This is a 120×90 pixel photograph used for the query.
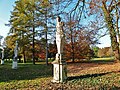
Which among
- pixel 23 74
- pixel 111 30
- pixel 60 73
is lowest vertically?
pixel 23 74

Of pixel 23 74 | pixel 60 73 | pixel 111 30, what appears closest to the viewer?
pixel 60 73

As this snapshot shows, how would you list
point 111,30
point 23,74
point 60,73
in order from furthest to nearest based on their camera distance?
point 111,30 → point 23,74 → point 60,73

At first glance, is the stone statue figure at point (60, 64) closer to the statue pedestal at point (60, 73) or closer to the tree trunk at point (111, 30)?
the statue pedestal at point (60, 73)

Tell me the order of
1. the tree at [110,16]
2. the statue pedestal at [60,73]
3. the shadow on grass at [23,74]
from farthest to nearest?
1. the tree at [110,16]
2. the shadow on grass at [23,74]
3. the statue pedestal at [60,73]

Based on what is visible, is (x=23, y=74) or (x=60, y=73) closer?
(x=60, y=73)

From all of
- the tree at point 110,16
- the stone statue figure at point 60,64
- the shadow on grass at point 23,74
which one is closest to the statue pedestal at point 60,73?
the stone statue figure at point 60,64

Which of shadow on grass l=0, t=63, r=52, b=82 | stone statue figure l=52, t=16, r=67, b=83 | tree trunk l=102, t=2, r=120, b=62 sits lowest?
shadow on grass l=0, t=63, r=52, b=82

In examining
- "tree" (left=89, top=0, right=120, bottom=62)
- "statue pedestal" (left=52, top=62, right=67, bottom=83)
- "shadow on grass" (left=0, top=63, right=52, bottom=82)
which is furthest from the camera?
"tree" (left=89, top=0, right=120, bottom=62)

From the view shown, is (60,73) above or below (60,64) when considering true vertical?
below

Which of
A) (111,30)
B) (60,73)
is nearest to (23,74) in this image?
(60,73)

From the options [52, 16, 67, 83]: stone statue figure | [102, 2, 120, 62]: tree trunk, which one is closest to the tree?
[102, 2, 120, 62]: tree trunk

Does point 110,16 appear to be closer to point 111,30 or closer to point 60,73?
point 111,30

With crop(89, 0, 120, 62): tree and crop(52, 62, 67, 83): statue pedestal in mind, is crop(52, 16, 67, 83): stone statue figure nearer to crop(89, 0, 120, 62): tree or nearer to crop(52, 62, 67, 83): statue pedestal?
crop(52, 62, 67, 83): statue pedestal

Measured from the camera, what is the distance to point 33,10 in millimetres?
28266
